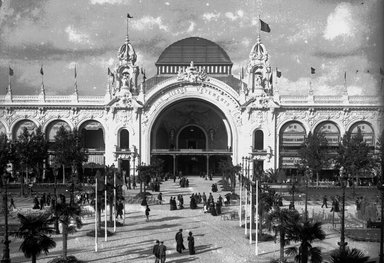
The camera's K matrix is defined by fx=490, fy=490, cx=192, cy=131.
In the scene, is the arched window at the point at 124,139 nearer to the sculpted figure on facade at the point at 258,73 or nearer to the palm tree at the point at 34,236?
the sculpted figure on facade at the point at 258,73

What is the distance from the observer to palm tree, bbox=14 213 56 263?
18.3m

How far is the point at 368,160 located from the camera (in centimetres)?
5247

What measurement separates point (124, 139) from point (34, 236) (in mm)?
51113

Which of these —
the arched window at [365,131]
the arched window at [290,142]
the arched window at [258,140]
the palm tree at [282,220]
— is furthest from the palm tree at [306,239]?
the arched window at [365,131]

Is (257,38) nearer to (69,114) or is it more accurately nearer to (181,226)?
(69,114)

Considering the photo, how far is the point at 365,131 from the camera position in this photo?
6650 cm

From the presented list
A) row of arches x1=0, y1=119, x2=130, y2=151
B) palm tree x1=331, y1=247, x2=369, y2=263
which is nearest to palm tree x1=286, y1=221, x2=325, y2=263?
palm tree x1=331, y1=247, x2=369, y2=263

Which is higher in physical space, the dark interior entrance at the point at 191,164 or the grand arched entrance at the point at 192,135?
the grand arched entrance at the point at 192,135

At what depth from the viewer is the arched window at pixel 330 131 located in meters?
A: 66.8

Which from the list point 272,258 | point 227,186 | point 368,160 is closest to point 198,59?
point 227,186

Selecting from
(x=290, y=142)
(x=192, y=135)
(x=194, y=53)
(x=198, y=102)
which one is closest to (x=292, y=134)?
(x=290, y=142)

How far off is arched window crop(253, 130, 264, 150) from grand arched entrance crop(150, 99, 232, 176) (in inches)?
218

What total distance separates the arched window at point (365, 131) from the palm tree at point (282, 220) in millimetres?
46822

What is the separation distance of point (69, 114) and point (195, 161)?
20750mm
